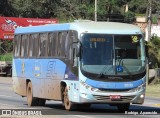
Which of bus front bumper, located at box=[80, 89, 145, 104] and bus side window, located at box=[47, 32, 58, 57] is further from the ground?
bus side window, located at box=[47, 32, 58, 57]

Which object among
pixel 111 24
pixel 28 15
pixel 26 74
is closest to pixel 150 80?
pixel 26 74

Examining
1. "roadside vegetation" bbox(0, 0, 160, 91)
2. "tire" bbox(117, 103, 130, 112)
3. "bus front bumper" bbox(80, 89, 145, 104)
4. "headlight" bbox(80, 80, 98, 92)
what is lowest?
"roadside vegetation" bbox(0, 0, 160, 91)

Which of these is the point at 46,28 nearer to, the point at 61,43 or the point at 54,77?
the point at 61,43

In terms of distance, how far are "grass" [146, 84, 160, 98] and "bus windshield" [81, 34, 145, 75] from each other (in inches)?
633

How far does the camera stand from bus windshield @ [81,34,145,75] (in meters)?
17.7

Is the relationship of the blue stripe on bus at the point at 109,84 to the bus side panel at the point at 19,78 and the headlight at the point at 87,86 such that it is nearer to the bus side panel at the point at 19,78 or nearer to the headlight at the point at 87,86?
the headlight at the point at 87,86

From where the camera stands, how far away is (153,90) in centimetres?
3769

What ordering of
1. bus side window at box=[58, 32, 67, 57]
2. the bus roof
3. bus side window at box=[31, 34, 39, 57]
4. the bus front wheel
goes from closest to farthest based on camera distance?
the bus roof < the bus front wheel < bus side window at box=[58, 32, 67, 57] < bus side window at box=[31, 34, 39, 57]

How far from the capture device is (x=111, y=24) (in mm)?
18719

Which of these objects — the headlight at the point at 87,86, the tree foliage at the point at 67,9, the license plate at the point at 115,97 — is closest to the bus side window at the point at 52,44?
the headlight at the point at 87,86

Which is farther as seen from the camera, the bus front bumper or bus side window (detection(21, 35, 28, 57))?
bus side window (detection(21, 35, 28, 57))

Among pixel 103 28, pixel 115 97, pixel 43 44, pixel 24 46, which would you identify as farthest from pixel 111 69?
pixel 24 46

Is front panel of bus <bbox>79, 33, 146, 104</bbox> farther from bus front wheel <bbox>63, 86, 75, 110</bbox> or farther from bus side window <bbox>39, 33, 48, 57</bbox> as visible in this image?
bus side window <bbox>39, 33, 48, 57</bbox>

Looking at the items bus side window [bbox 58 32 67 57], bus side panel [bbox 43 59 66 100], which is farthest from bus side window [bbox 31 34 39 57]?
bus side window [bbox 58 32 67 57]
